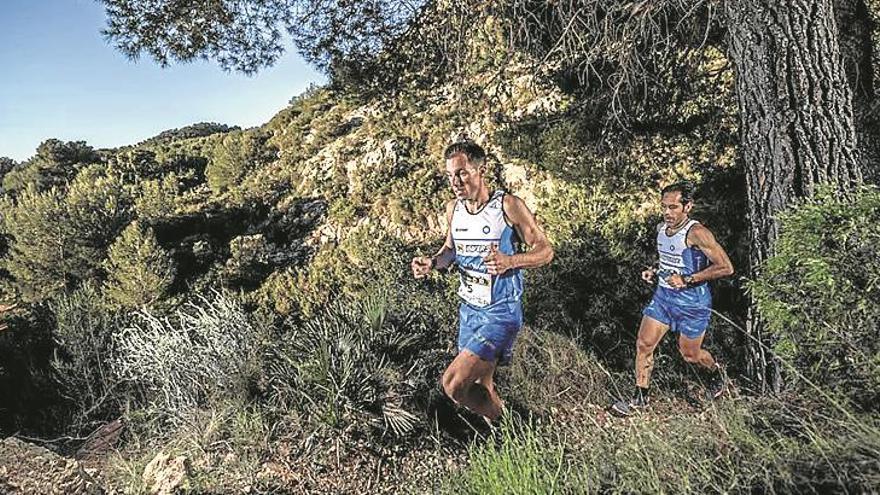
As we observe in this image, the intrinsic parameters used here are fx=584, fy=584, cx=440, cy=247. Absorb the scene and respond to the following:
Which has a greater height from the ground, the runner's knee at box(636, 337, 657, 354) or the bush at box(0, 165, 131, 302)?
the bush at box(0, 165, 131, 302)

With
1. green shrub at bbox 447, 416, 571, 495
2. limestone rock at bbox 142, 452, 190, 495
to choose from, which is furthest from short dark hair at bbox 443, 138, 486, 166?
limestone rock at bbox 142, 452, 190, 495

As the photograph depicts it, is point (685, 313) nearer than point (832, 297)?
No

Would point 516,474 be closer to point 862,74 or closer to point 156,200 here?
point 862,74

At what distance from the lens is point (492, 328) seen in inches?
133

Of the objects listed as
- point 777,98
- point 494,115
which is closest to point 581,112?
point 494,115

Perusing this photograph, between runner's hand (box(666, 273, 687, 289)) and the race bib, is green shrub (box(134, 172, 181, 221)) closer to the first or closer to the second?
the race bib

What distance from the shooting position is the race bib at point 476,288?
135 inches

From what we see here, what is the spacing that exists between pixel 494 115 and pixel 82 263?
1489 cm

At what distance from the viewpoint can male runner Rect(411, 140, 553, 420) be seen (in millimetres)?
3391

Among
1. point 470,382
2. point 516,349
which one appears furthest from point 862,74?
point 470,382

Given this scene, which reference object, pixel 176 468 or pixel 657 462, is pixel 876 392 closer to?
pixel 657 462

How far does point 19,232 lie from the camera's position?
1945 cm

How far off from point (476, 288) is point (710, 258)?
1.54 meters

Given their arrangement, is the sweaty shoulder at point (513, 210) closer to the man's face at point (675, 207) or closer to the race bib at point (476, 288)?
the race bib at point (476, 288)
